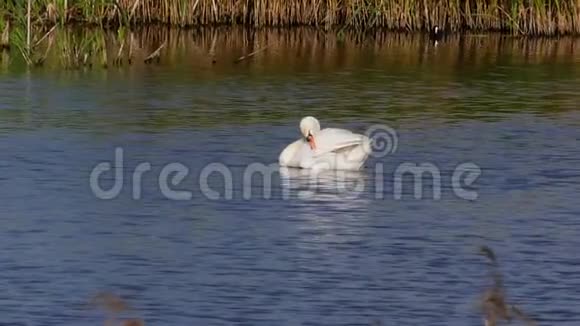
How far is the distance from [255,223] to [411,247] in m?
1.02

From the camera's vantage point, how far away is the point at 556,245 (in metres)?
8.88

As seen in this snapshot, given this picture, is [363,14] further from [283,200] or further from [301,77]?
[283,200]

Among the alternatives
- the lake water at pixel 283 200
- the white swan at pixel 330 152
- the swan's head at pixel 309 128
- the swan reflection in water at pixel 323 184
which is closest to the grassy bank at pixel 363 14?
the lake water at pixel 283 200

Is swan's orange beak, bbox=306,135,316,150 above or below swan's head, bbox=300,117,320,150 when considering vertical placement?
below

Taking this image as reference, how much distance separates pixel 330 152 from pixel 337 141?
0.11 m

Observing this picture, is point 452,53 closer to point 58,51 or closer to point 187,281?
point 58,51

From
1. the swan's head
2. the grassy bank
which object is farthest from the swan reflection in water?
the grassy bank

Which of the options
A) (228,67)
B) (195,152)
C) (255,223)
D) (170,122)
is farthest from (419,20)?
(255,223)

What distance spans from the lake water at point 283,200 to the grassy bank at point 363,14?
2322 mm

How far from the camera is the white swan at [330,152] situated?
11.2 m

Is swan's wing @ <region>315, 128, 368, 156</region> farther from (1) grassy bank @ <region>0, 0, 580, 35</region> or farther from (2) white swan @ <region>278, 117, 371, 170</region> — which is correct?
(1) grassy bank @ <region>0, 0, 580, 35</region>

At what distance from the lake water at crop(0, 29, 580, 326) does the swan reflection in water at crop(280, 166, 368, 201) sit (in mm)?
→ 32

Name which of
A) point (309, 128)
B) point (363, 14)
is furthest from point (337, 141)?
point (363, 14)

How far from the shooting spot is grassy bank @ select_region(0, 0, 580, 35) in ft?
64.8
